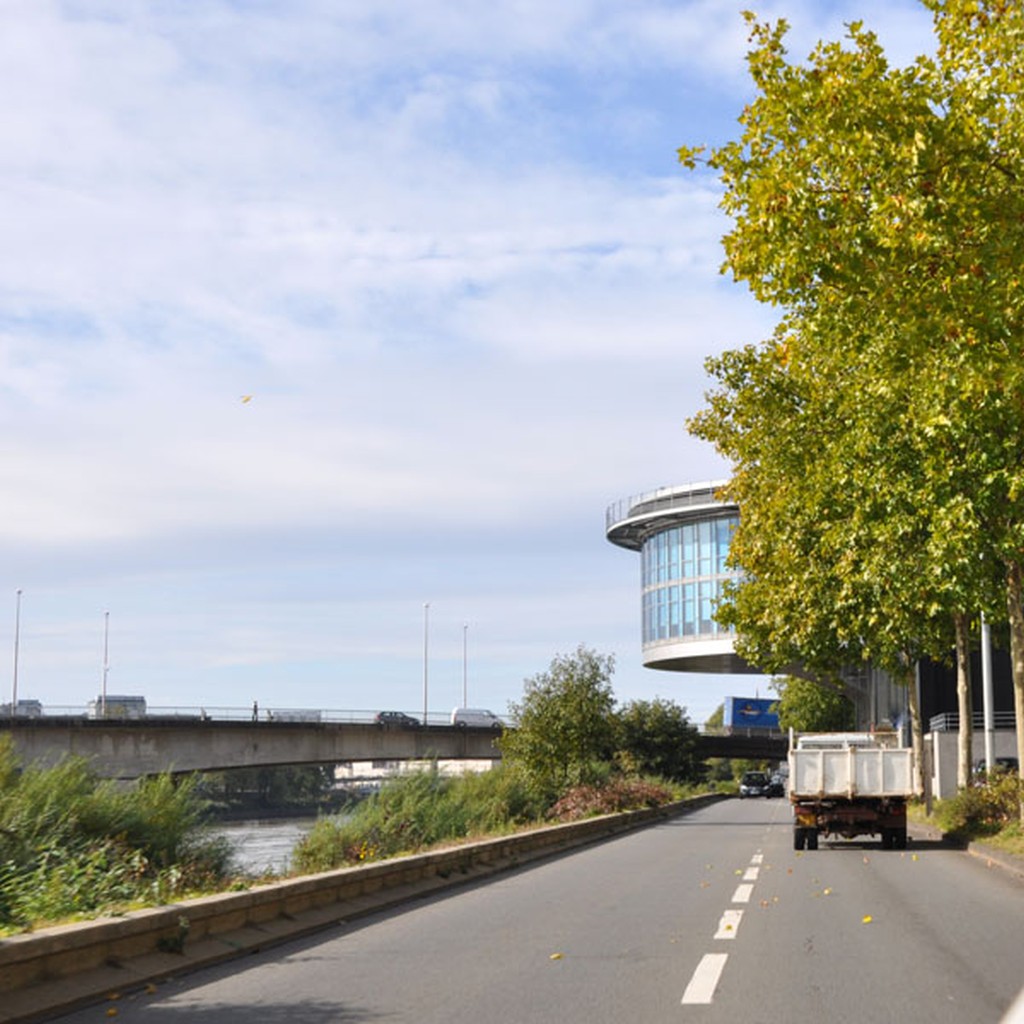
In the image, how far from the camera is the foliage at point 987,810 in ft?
84.6

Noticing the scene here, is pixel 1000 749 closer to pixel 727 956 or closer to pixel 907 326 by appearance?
pixel 907 326

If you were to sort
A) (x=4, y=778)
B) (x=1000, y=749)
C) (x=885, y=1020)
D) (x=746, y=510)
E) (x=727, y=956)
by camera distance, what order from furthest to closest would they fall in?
(x=1000, y=749) → (x=746, y=510) → (x=4, y=778) → (x=727, y=956) → (x=885, y=1020)

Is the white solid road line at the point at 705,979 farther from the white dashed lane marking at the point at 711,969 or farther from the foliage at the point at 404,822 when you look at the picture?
the foliage at the point at 404,822

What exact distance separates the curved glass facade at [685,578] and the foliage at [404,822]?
64914mm

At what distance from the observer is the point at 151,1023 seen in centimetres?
748

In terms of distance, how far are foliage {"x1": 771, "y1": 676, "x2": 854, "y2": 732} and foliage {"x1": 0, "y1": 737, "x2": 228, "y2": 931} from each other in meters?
78.9

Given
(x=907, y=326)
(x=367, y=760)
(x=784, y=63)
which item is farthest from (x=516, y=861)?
(x=367, y=760)

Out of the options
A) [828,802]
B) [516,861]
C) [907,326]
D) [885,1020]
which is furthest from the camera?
[828,802]

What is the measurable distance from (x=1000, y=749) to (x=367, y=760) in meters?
28.0

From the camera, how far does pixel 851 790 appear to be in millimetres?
25094

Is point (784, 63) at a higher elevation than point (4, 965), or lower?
higher

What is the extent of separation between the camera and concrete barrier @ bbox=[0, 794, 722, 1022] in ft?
25.6

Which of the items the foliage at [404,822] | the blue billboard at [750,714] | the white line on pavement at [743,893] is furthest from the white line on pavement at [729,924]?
the blue billboard at [750,714]

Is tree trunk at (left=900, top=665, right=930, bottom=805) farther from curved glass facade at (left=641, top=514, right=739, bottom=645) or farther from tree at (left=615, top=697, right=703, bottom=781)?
curved glass facade at (left=641, top=514, right=739, bottom=645)
